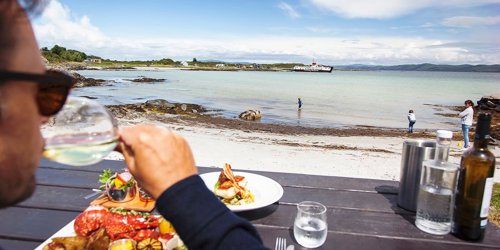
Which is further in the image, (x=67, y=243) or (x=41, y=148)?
(x=67, y=243)

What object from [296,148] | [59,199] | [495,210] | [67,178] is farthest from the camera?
[296,148]

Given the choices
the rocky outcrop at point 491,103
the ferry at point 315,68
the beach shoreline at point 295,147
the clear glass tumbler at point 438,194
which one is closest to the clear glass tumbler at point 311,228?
→ the clear glass tumbler at point 438,194

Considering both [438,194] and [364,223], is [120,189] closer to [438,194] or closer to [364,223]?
[364,223]

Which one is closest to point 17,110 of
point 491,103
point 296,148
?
point 296,148

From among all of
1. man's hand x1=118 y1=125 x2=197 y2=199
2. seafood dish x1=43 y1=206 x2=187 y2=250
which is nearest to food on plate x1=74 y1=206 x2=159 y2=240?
seafood dish x1=43 y1=206 x2=187 y2=250

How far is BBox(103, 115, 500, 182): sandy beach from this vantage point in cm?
1073

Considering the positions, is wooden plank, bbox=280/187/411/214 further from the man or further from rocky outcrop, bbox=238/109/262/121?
rocky outcrop, bbox=238/109/262/121

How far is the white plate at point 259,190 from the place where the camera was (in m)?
2.07

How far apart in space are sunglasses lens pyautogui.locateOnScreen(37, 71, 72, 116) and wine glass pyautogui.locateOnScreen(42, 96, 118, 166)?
1.2 inches

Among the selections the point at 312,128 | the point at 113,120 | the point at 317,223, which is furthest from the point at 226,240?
the point at 312,128

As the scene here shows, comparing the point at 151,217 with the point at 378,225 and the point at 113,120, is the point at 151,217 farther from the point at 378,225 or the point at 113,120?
the point at 378,225

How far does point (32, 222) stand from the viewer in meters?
1.92

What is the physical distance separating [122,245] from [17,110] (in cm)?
100

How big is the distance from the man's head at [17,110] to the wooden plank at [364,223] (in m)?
1.39
